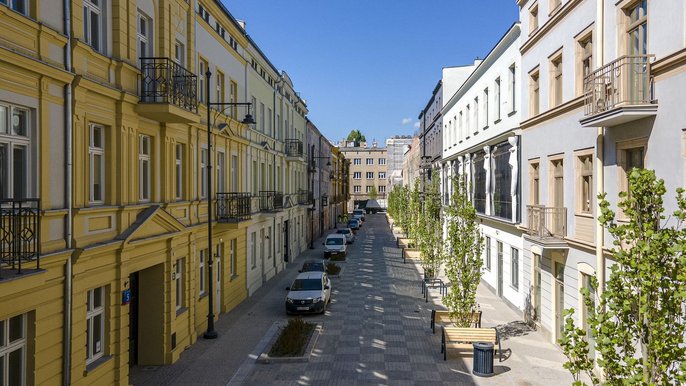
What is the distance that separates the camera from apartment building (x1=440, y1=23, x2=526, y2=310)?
19891 millimetres

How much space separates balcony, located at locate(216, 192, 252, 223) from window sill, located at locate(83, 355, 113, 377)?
25.1 ft

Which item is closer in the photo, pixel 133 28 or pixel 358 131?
pixel 133 28

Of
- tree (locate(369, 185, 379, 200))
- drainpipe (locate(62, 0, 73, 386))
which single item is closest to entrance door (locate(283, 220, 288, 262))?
drainpipe (locate(62, 0, 73, 386))

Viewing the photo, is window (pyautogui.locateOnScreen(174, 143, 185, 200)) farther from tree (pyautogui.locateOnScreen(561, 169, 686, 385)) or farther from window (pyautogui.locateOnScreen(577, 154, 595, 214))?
tree (pyautogui.locateOnScreen(561, 169, 686, 385))

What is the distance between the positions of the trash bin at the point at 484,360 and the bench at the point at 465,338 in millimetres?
1175

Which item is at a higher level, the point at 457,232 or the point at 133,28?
the point at 133,28

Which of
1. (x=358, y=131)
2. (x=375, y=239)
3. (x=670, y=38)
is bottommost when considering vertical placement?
(x=375, y=239)

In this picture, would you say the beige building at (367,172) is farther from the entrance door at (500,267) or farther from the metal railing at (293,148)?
the entrance door at (500,267)

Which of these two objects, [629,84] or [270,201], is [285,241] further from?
[629,84]

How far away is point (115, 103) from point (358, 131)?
12341 cm

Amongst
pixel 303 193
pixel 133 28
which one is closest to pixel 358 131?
pixel 303 193

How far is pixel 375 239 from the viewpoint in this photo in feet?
170

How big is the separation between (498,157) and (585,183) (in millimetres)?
8544

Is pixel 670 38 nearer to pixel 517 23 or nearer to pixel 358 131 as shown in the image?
pixel 517 23
